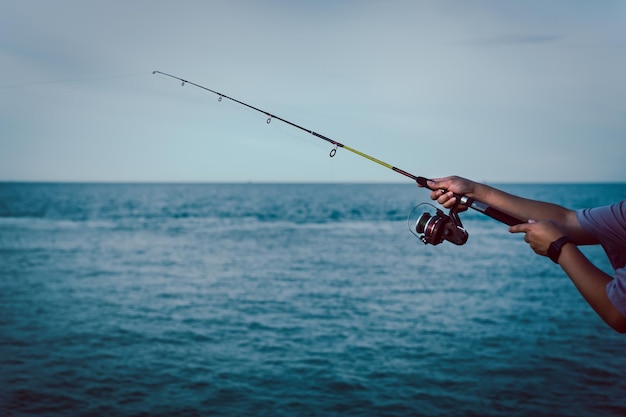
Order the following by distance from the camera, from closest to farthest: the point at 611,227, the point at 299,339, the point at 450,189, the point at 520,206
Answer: the point at 611,227 < the point at 520,206 < the point at 450,189 < the point at 299,339

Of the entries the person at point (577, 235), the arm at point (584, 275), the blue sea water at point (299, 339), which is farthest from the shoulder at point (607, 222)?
the blue sea water at point (299, 339)

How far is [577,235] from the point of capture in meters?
2.56

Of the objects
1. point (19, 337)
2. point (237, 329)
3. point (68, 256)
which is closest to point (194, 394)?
point (237, 329)

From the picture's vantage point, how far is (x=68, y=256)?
2606 centimetres

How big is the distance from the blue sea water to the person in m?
7.22

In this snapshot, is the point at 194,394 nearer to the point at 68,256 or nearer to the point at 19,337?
the point at 19,337

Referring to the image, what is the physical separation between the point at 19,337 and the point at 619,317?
14142 mm

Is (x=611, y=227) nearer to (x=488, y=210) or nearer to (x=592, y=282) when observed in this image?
(x=592, y=282)

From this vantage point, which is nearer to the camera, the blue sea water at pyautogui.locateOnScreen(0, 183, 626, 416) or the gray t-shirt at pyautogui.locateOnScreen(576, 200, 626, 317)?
the gray t-shirt at pyautogui.locateOnScreen(576, 200, 626, 317)

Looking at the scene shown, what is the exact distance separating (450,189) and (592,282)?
1.10 metres

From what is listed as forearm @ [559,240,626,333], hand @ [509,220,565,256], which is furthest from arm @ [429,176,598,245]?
forearm @ [559,240,626,333]

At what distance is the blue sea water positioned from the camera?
31.9ft

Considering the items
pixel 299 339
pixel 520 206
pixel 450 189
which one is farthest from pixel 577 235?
pixel 299 339

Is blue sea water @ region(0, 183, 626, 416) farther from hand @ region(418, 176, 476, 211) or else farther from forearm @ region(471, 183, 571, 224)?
forearm @ region(471, 183, 571, 224)
